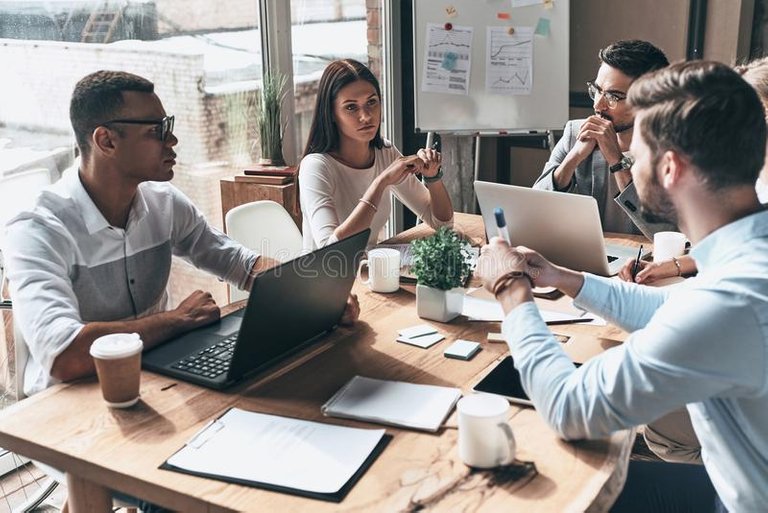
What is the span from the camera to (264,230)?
101 inches

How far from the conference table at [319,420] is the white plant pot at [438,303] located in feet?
0.44

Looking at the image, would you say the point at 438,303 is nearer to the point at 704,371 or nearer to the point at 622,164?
the point at 704,371

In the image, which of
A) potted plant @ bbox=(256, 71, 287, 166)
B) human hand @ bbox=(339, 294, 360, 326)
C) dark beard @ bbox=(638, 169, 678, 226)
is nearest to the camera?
dark beard @ bbox=(638, 169, 678, 226)

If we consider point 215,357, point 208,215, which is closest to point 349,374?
point 215,357

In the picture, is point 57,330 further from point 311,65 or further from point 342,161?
point 311,65

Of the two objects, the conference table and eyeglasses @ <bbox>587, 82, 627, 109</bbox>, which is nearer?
the conference table

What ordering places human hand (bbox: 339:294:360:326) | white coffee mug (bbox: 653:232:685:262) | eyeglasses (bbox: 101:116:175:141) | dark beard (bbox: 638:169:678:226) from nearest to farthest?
A: 1. dark beard (bbox: 638:169:678:226)
2. human hand (bbox: 339:294:360:326)
3. eyeglasses (bbox: 101:116:175:141)
4. white coffee mug (bbox: 653:232:685:262)

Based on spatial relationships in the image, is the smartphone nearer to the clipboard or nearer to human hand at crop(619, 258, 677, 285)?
the clipboard

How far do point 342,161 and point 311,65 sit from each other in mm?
1184

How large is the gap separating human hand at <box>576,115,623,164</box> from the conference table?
1.06 m

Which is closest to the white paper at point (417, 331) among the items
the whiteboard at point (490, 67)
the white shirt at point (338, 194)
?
the white shirt at point (338, 194)

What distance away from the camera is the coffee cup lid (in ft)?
4.45

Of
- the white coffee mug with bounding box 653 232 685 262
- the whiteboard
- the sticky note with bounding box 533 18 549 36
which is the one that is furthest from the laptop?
the sticky note with bounding box 533 18 549 36

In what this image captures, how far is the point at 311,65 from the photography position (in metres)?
3.72
